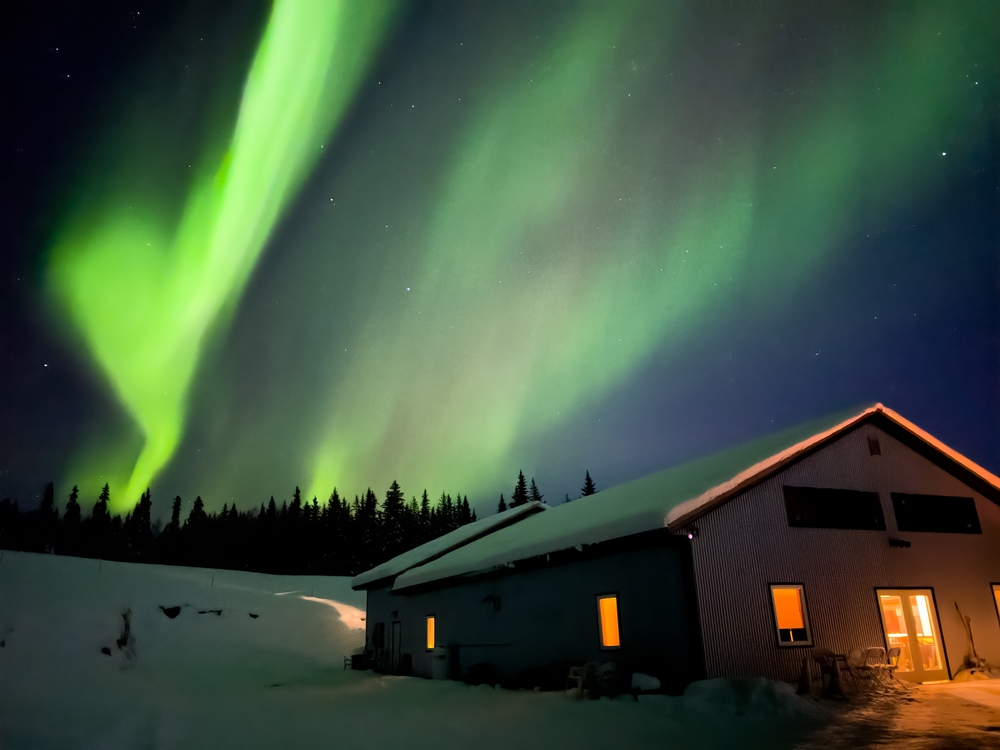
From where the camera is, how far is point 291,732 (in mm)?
9922

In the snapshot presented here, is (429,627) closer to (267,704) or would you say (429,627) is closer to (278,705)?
(267,704)

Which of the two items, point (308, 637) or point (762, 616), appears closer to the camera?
point (762, 616)

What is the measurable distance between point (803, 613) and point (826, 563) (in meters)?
1.34

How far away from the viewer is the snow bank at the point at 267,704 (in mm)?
8891

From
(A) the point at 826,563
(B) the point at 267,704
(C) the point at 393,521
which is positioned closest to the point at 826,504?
(A) the point at 826,563

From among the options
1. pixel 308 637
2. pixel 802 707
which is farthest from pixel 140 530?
pixel 802 707

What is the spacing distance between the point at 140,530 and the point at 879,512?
7897 centimetres

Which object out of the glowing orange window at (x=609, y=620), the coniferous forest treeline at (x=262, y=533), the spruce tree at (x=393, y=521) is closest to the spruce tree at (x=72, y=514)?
the coniferous forest treeline at (x=262, y=533)

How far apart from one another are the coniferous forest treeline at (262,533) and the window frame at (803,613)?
54.2 m

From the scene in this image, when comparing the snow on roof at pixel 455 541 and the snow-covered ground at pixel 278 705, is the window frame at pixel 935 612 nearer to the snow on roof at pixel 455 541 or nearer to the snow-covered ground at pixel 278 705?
the snow-covered ground at pixel 278 705

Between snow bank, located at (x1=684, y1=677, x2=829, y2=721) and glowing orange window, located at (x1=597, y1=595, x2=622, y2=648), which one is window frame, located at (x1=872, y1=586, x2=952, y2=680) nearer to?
snow bank, located at (x1=684, y1=677, x2=829, y2=721)

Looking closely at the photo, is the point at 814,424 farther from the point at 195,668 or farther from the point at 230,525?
the point at 230,525

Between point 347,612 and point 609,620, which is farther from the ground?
point 609,620

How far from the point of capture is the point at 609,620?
13.1 m
